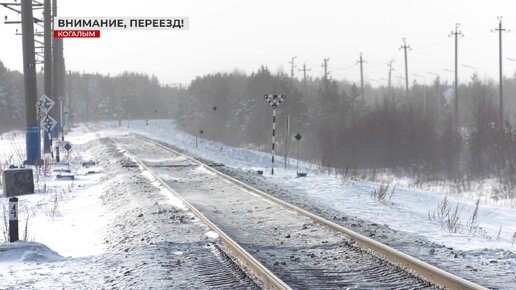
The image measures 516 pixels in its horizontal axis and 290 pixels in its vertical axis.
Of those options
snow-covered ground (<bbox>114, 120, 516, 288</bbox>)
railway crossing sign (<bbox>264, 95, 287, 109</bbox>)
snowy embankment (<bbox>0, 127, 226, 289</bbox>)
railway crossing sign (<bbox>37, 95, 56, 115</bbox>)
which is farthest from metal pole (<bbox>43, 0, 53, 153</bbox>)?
snowy embankment (<bbox>0, 127, 226, 289</bbox>)

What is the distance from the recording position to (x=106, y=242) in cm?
991

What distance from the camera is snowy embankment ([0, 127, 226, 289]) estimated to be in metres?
7.35

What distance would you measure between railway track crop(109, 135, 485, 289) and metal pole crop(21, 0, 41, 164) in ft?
44.4

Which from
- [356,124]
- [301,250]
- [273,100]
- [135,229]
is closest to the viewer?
[301,250]

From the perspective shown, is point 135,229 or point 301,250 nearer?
point 301,250

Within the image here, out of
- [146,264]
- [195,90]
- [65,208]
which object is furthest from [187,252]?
[195,90]

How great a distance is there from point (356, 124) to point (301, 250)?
2115 inches

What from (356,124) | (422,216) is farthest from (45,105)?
(356,124)

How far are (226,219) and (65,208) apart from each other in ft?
16.1

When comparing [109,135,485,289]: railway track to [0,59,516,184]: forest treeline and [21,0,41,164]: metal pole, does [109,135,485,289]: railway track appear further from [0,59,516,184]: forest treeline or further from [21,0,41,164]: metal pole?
[21,0,41,164]: metal pole

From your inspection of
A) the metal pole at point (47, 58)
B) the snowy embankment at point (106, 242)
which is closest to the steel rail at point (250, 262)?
the snowy embankment at point (106, 242)

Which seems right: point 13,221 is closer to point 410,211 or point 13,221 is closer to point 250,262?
point 250,262

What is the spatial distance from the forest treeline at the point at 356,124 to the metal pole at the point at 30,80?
1117 centimetres

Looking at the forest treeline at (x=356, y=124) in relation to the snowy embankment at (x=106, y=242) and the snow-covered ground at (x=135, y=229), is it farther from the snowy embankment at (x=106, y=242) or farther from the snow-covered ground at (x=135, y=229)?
the snowy embankment at (x=106, y=242)
